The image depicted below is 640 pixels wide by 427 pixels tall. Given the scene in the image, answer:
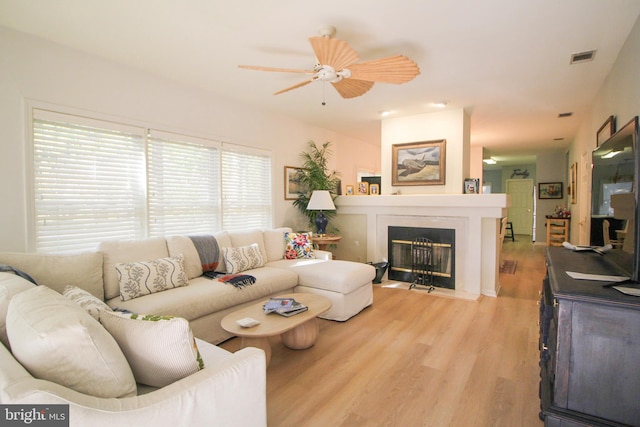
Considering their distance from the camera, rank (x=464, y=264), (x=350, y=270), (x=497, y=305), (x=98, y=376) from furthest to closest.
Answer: (x=464, y=264)
(x=497, y=305)
(x=350, y=270)
(x=98, y=376)

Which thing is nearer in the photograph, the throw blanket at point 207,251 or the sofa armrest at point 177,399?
the sofa armrest at point 177,399

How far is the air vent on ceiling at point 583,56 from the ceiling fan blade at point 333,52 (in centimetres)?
205

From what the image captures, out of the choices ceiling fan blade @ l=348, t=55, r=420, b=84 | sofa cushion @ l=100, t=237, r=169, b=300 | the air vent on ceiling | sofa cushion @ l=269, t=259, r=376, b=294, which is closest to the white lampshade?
sofa cushion @ l=269, t=259, r=376, b=294

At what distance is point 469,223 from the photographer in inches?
167

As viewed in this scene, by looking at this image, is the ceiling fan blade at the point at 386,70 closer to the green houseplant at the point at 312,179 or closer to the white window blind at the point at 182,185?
the white window blind at the point at 182,185

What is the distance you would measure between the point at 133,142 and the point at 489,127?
5.34 meters

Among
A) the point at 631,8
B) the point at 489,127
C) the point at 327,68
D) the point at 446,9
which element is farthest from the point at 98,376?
the point at 489,127

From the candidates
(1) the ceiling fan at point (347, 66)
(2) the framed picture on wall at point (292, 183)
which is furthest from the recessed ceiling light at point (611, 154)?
(2) the framed picture on wall at point (292, 183)

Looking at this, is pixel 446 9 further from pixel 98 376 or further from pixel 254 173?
pixel 254 173

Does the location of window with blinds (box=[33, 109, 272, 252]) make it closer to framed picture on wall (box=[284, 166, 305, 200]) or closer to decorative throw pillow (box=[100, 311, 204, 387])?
framed picture on wall (box=[284, 166, 305, 200])

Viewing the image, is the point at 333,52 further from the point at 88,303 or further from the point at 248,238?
the point at 248,238

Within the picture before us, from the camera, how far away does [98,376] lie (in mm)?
1036

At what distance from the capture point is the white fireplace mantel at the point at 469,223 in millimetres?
4098

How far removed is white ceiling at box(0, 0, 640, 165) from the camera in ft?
6.97
